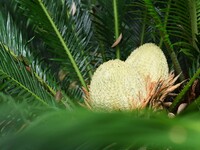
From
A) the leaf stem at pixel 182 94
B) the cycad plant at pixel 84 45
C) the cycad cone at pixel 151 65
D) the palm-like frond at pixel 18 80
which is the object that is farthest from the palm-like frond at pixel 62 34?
the leaf stem at pixel 182 94

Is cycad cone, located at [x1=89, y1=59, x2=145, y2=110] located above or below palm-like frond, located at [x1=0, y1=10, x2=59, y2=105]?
below

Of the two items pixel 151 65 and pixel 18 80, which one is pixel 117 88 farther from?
pixel 18 80

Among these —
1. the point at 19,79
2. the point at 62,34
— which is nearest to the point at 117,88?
the point at 19,79

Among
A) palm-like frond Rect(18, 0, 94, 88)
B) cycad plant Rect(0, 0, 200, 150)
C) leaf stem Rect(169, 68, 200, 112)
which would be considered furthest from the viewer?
palm-like frond Rect(18, 0, 94, 88)

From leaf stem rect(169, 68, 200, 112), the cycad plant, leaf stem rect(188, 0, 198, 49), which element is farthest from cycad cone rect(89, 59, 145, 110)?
leaf stem rect(188, 0, 198, 49)

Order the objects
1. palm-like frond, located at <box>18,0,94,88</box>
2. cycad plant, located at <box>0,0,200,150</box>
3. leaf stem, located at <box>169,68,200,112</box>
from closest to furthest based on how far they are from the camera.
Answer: leaf stem, located at <box>169,68,200,112</box> → cycad plant, located at <box>0,0,200,150</box> → palm-like frond, located at <box>18,0,94,88</box>

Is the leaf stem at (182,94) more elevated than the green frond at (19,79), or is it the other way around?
the green frond at (19,79)

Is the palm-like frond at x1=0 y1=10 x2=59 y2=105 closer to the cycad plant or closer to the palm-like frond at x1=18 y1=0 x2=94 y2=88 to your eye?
the cycad plant

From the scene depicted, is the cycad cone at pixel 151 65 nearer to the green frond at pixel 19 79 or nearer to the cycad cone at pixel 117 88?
the cycad cone at pixel 117 88
